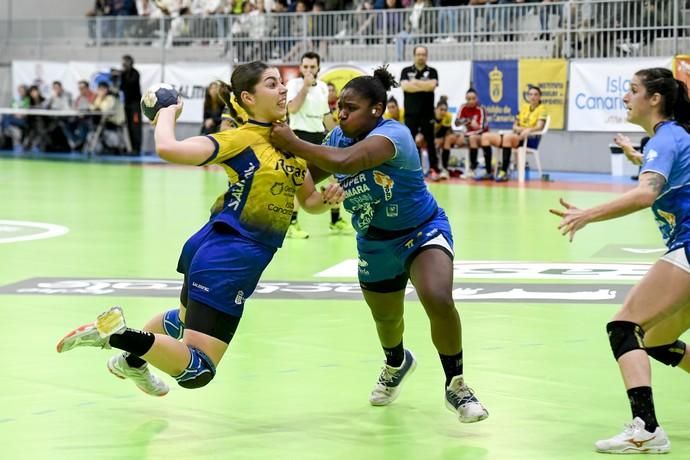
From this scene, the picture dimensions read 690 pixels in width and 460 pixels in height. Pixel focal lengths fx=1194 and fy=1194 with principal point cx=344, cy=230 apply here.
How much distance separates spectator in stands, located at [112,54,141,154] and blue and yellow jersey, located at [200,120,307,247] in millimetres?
20619

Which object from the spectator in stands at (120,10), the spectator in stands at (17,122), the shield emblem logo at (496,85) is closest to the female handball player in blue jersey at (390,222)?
the shield emblem logo at (496,85)

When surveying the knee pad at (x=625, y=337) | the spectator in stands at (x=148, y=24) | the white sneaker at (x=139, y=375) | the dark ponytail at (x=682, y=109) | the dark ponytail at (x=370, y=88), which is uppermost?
the spectator in stands at (x=148, y=24)

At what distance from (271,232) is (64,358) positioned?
80.6 inches

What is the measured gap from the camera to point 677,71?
20047mm

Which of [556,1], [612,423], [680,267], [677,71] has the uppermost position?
[556,1]

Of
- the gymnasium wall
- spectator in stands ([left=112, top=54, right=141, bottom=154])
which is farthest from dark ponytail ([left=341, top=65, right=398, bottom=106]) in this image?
the gymnasium wall

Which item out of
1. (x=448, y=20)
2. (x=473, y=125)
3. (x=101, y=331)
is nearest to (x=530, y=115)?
(x=473, y=125)

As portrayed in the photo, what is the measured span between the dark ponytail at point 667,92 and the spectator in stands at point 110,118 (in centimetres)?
2257

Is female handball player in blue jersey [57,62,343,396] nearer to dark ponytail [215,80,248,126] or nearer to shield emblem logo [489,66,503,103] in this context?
dark ponytail [215,80,248,126]

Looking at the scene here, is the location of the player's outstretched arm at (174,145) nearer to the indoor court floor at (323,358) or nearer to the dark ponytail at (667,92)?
the indoor court floor at (323,358)

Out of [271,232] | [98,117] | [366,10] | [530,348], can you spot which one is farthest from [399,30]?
[271,232]

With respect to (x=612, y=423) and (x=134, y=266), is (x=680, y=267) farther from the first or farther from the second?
(x=134, y=266)

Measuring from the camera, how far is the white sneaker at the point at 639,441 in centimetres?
498

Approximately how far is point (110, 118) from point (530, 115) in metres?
11.2
